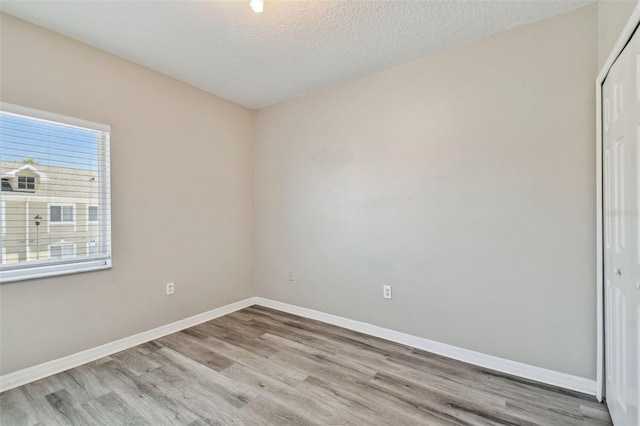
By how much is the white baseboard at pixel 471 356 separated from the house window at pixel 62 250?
2.19 meters

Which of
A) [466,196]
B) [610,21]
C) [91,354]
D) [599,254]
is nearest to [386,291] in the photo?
[466,196]

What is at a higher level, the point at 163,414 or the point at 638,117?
the point at 638,117

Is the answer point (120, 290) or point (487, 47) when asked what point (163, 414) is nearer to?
point (120, 290)

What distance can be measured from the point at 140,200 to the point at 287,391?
6.77 feet

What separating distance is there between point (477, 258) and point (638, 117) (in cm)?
128

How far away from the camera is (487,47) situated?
7.16ft

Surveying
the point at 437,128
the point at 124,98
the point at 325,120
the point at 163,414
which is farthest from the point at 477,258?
the point at 124,98

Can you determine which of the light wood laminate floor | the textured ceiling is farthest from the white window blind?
the light wood laminate floor

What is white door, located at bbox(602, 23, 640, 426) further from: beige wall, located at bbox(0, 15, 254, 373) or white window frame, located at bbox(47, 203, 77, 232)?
white window frame, located at bbox(47, 203, 77, 232)

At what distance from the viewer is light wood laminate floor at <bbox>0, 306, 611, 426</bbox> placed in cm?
167

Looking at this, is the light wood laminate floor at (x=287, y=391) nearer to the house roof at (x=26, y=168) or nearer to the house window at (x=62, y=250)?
the house window at (x=62, y=250)

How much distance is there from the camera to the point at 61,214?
221 centimetres

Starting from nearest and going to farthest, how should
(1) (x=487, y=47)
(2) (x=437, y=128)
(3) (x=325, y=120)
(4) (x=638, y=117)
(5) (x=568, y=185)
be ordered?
1. (4) (x=638, y=117)
2. (5) (x=568, y=185)
3. (1) (x=487, y=47)
4. (2) (x=437, y=128)
5. (3) (x=325, y=120)

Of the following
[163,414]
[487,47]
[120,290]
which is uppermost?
[487,47]
